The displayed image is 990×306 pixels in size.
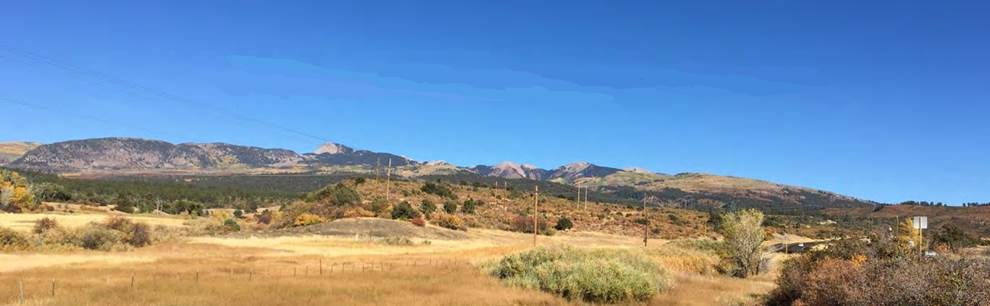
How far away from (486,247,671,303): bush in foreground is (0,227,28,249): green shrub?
31.4m

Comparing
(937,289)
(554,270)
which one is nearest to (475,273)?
(554,270)

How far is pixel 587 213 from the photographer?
100938 mm

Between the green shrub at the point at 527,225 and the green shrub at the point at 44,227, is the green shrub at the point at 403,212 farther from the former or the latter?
the green shrub at the point at 44,227

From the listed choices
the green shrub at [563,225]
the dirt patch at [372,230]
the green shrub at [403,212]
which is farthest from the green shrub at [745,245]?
the green shrub at [403,212]

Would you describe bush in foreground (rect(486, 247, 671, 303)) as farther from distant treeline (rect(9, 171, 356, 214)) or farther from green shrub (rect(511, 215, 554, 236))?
distant treeline (rect(9, 171, 356, 214))

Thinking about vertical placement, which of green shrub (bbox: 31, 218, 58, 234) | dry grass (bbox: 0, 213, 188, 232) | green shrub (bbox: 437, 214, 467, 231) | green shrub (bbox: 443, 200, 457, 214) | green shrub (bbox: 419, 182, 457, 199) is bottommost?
dry grass (bbox: 0, 213, 188, 232)

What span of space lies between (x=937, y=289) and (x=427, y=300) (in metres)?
14.0

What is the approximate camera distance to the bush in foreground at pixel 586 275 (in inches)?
1020

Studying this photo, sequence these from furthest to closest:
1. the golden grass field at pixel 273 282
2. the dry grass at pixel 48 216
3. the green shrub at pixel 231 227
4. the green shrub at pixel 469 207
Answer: the green shrub at pixel 469 207 → the green shrub at pixel 231 227 → the dry grass at pixel 48 216 → the golden grass field at pixel 273 282

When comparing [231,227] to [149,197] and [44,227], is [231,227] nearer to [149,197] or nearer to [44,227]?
[44,227]

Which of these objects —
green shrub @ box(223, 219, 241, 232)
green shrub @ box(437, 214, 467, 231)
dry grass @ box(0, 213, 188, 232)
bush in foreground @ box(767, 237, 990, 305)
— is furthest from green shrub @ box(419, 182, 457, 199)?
bush in foreground @ box(767, 237, 990, 305)

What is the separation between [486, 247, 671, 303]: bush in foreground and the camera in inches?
1020

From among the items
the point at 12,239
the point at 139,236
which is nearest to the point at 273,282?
the point at 12,239

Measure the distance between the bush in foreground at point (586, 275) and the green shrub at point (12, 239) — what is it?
3139 cm
